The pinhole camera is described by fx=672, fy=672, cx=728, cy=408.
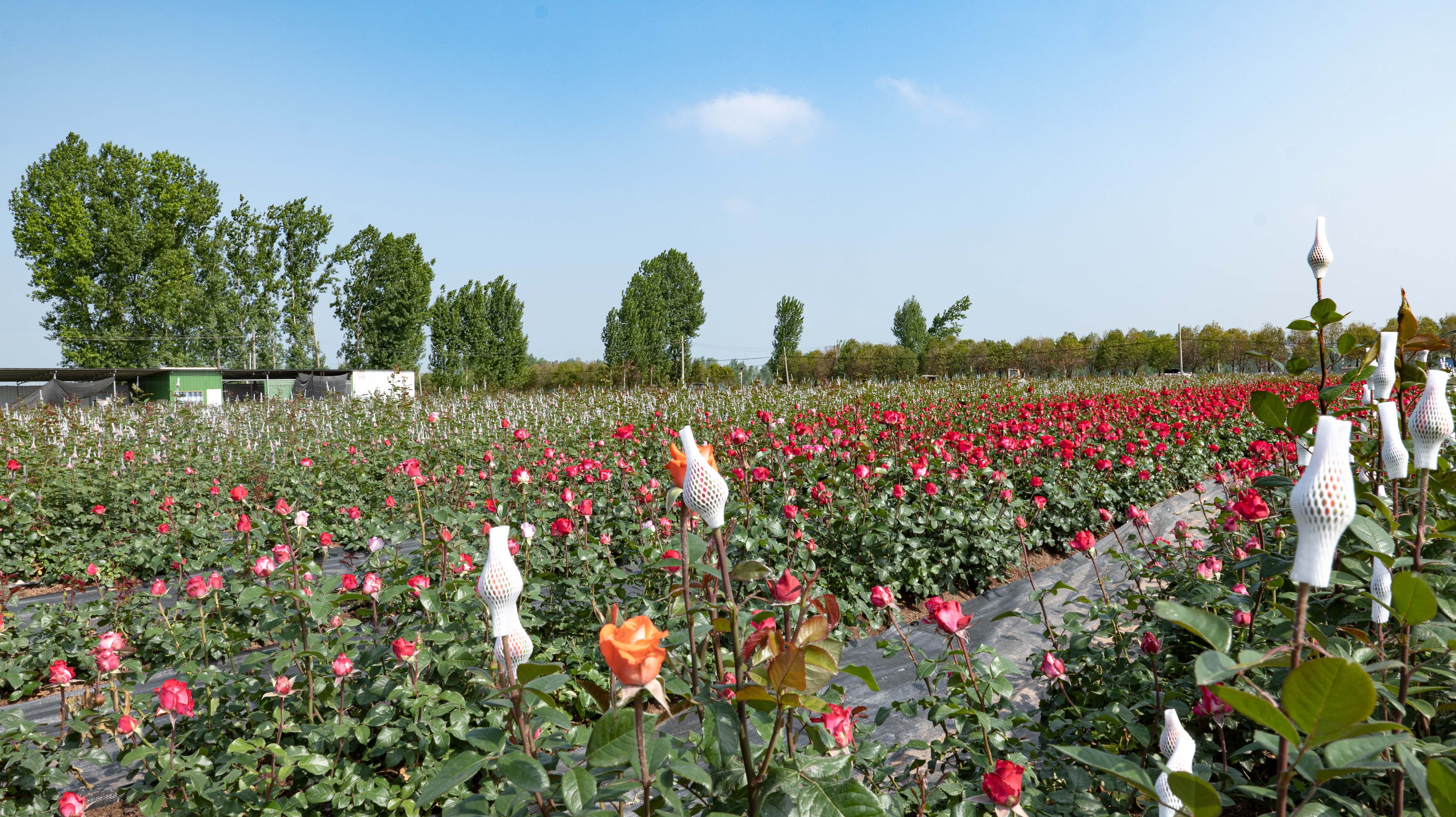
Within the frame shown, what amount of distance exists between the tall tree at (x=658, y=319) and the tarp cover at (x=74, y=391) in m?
17.1

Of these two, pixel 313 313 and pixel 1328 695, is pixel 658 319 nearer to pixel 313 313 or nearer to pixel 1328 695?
pixel 313 313

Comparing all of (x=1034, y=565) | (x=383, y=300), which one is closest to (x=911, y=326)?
(x=383, y=300)

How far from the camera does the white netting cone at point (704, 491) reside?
95cm

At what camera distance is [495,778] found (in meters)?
1.84

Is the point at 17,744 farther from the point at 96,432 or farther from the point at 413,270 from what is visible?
the point at 413,270

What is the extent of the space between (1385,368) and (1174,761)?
3.74 ft

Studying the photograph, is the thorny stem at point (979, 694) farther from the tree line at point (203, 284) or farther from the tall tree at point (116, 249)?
the tall tree at point (116, 249)

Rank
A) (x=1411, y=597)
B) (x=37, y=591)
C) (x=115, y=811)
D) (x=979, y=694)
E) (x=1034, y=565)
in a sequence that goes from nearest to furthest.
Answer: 1. (x=1411, y=597)
2. (x=979, y=694)
3. (x=115, y=811)
4. (x=37, y=591)
5. (x=1034, y=565)

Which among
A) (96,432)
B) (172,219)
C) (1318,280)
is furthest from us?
(172,219)

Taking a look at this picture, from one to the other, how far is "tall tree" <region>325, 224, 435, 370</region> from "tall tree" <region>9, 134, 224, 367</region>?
6.04m

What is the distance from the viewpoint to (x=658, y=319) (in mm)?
33250

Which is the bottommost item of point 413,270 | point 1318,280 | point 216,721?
point 216,721

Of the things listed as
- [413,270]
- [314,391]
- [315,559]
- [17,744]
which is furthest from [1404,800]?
[413,270]

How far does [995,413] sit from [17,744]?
761cm
